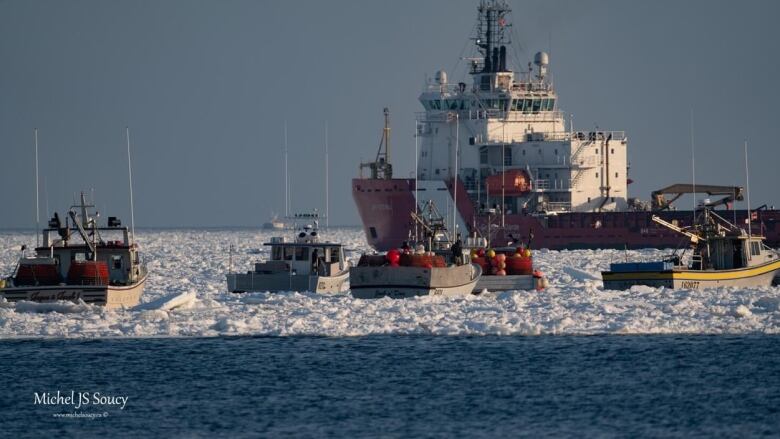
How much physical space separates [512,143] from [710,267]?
119ft

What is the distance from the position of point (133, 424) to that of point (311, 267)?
19.5 meters

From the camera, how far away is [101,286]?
33.1m

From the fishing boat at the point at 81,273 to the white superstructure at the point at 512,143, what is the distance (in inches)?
1558

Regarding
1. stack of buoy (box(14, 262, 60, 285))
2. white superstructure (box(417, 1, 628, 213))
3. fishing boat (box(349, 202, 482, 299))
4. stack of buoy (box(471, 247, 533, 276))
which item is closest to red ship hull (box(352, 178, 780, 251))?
white superstructure (box(417, 1, 628, 213))

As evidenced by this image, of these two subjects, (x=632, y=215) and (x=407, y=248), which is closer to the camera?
(x=407, y=248)

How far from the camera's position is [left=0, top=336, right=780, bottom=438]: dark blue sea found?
21.0 meters

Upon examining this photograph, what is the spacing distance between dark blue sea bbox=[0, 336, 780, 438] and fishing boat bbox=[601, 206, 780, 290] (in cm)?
1037

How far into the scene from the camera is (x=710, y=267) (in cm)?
4109

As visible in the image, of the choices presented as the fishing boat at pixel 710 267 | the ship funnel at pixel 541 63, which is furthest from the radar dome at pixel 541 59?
the fishing boat at pixel 710 267

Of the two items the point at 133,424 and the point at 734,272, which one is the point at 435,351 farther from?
the point at 734,272

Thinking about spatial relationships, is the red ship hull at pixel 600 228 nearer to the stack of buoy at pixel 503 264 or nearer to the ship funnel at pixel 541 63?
the ship funnel at pixel 541 63

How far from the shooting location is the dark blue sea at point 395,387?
828 inches

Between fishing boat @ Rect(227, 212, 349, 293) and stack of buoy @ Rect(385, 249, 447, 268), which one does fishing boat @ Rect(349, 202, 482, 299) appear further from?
fishing boat @ Rect(227, 212, 349, 293)

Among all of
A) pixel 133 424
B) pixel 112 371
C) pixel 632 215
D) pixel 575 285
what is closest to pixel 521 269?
pixel 575 285
